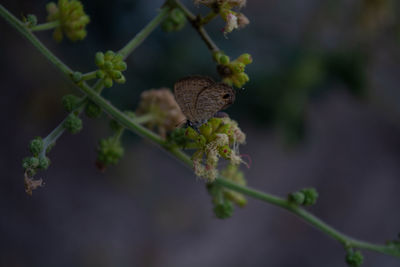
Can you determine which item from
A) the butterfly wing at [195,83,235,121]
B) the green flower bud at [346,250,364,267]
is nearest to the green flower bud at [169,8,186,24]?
the butterfly wing at [195,83,235,121]

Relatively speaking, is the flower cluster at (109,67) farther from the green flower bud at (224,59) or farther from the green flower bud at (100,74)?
the green flower bud at (224,59)

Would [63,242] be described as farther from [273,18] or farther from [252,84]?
[273,18]

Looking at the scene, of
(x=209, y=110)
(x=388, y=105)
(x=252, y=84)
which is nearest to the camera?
(x=209, y=110)

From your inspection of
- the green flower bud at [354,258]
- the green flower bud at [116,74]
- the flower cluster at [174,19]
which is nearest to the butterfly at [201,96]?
the green flower bud at [116,74]

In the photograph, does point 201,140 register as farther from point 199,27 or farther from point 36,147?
point 36,147

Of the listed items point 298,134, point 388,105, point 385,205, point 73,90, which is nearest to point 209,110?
point 298,134

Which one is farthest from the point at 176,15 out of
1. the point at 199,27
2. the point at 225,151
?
the point at 225,151
